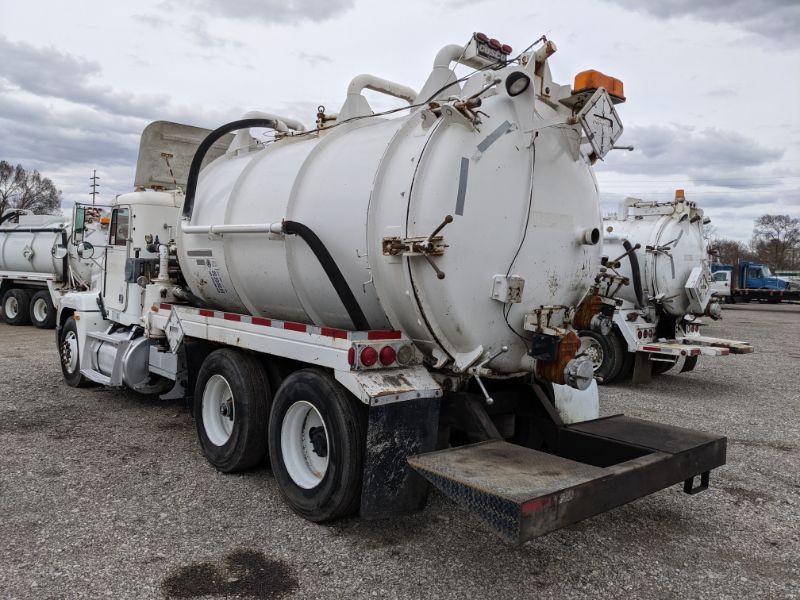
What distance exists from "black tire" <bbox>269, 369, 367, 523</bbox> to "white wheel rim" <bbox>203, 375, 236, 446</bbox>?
1.17 meters

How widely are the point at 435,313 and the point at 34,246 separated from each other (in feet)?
52.4

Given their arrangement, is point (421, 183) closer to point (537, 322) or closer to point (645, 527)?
point (537, 322)

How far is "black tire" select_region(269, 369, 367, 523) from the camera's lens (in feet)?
13.1

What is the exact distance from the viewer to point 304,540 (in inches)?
161

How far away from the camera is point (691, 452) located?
162 inches

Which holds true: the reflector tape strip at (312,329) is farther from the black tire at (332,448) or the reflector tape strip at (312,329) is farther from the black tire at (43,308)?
the black tire at (43,308)

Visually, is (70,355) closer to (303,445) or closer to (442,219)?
(303,445)

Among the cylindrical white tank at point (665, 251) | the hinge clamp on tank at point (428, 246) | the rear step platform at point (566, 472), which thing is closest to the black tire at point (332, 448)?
the rear step platform at point (566, 472)

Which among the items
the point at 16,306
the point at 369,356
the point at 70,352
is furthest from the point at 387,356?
the point at 16,306

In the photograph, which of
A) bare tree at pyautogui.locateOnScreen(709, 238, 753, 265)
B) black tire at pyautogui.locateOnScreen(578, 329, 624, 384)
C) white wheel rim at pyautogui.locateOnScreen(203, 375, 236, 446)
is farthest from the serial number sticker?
bare tree at pyautogui.locateOnScreen(709, 238, 753, 265)

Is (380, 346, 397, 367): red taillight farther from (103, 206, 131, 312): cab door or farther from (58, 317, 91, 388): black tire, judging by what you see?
(58, 317, 91, 388): black tire

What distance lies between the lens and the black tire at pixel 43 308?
54.8ft

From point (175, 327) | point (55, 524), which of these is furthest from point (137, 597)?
point (175, 327)

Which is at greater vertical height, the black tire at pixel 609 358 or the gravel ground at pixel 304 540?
the black tire at pixel 609 358
